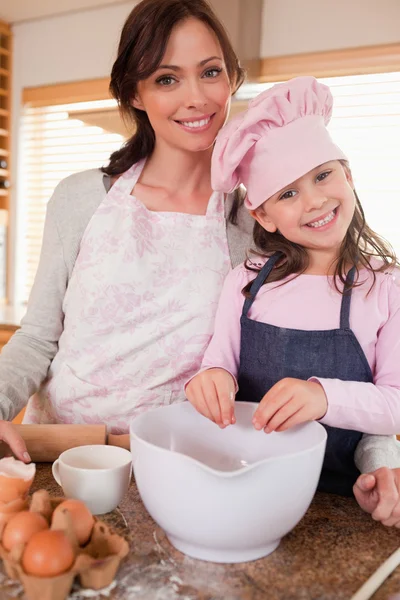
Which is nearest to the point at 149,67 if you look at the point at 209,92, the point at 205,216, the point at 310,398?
the point at 209,92

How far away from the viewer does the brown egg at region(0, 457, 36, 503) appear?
710 mm

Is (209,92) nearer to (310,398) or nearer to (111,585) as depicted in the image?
(310,398)

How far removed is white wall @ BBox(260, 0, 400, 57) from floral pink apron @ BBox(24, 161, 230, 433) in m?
2.00

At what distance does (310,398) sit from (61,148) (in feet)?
10.7

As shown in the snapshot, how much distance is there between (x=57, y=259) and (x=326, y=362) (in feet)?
2.10

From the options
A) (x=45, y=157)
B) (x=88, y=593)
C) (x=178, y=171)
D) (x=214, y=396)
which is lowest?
(x=88, y=593)

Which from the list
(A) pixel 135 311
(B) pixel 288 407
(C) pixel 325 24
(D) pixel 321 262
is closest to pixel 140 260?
(A) pixel 135 311

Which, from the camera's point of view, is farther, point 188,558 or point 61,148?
point 61,148

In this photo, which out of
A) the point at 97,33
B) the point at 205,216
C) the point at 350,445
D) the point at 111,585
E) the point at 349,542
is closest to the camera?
the point at 111,585

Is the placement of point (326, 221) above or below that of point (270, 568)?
above

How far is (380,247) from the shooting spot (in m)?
1.06

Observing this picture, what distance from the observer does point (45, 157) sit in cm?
378

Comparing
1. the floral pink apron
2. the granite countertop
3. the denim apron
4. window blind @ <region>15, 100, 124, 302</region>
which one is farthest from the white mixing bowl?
window blind @ <region>15, 100, 124, 302</region>

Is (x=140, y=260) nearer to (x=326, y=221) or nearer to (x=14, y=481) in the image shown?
(x=326, y=221)
